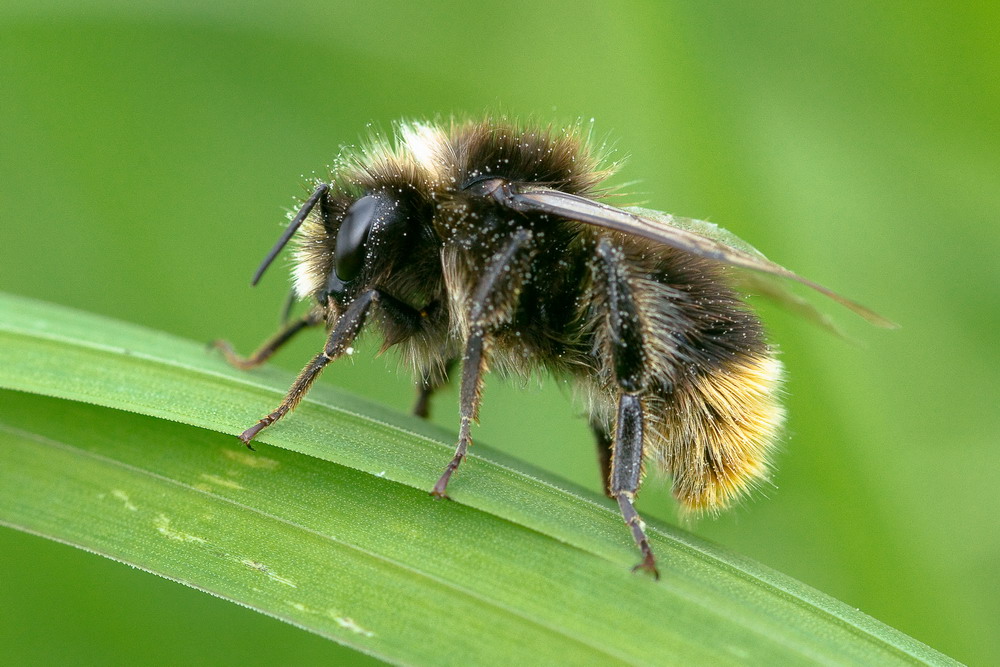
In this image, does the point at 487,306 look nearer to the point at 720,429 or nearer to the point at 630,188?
the point at 720,429

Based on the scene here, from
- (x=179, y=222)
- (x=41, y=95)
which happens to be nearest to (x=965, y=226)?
(x=179, y=222)

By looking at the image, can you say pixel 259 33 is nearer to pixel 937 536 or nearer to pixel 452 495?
pixel 452 495

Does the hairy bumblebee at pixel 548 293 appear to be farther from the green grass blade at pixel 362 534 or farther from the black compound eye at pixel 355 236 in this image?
the green grass blade at pixel 362 534

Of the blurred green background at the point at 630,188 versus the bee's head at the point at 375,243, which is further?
the blurred green background at the point at 630,188

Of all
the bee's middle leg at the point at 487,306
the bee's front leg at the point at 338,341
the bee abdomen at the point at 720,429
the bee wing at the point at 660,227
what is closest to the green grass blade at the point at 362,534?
the bee's front leg at the point at 338,341

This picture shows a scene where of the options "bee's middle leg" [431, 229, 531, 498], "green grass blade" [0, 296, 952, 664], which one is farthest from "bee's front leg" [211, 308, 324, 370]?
"bee's middle leg" [431, 229, 531, 498]

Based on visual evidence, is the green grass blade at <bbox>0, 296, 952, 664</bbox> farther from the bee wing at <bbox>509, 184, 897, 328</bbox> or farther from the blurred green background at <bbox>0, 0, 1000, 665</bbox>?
the blurred green background at <bbox>0, 0, 1000, 665</bbox>

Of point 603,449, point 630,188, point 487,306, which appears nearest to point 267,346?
point 487,306
